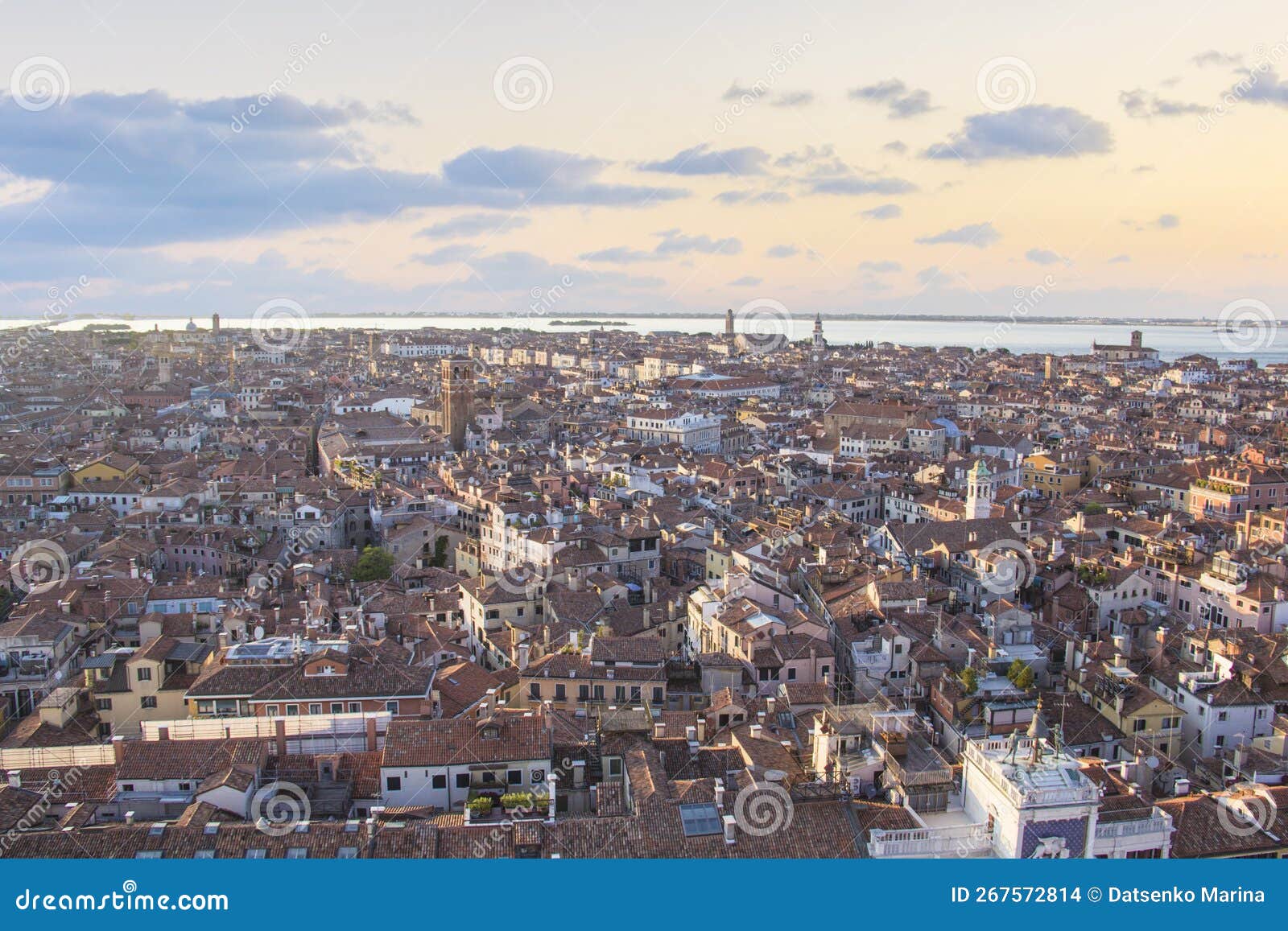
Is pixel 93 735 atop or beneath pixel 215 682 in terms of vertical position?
beneath

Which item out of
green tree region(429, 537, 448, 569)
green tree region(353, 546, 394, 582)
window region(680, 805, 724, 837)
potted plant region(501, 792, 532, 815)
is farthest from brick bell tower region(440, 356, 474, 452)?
window region(680, 805, 724, 837)

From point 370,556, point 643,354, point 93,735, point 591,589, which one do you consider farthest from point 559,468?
point 643,354

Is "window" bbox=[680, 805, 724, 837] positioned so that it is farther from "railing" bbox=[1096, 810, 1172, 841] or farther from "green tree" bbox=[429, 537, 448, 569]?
"green tree" bbox=[429, 537, 448, 569]

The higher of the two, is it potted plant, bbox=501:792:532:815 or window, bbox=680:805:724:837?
window, bbox=680:805:724:837

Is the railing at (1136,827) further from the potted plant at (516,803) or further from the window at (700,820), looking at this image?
the potted plant at (516,803)

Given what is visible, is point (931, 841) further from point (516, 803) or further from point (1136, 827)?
point (516, 803)

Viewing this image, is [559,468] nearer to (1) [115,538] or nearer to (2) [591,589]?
(1) [115,538]
